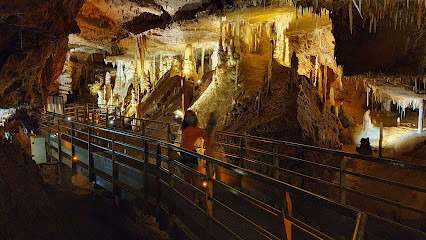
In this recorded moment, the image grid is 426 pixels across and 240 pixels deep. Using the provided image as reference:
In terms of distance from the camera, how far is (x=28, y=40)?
19.2 ft

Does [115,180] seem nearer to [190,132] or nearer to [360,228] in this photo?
[190,132]

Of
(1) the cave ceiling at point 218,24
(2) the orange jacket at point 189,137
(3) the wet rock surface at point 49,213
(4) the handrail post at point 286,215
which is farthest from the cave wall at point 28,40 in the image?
(4) the handrail post at point 286,215

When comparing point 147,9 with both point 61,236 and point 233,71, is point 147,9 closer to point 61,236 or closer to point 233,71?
point 233,71

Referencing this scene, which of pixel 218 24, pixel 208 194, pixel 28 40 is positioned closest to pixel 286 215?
pixel 208 194

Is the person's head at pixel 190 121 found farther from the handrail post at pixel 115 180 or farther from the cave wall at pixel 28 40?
the cave wall at pixel 28 40

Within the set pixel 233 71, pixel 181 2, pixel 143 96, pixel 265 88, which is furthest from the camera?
pixel 143 96

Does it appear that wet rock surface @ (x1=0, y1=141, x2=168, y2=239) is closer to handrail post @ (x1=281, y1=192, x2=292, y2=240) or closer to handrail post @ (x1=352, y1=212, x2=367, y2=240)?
handrail post @ (x1=281, y1=192, x2=292, y2=240)

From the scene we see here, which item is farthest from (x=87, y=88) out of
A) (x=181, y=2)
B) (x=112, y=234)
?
(x=112, y=234)

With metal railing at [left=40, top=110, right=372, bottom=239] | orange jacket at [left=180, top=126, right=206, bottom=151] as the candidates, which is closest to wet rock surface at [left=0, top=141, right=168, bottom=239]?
metal railing at [left=40, top=110, right=372, bottom=239]

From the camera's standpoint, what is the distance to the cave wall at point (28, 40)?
5.23 m

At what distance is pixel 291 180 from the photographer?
8312mm

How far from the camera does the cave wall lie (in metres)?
5.23

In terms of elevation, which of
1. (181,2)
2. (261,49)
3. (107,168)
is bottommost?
(107,168)

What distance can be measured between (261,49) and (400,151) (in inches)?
298
